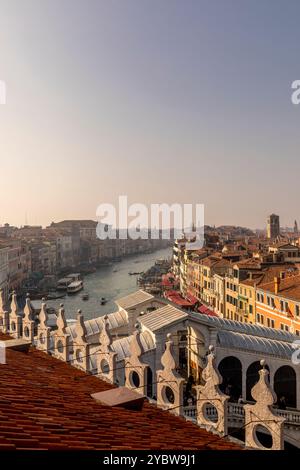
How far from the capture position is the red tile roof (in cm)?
272

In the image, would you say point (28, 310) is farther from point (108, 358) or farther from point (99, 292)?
point (99, 292)

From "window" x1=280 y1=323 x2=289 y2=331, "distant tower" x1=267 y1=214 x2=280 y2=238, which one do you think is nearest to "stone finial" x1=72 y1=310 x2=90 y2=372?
"window" x1=280 y1=323 x2=289 y2=331

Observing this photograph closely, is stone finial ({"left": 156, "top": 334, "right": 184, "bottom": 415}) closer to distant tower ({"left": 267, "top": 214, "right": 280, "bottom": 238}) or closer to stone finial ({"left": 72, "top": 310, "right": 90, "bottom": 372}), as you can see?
stone finial ({"left": 72, "top": 310, "right": 90, "bottom": 372})

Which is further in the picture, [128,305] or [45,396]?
[128,305]

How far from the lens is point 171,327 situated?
11570mm

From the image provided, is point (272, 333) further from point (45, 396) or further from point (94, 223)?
point (94, 223)

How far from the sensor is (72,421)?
3.23 meters

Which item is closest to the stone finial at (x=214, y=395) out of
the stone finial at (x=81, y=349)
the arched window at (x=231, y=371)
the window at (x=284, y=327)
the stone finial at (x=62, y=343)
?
the stone finial at (x=81, y=349)

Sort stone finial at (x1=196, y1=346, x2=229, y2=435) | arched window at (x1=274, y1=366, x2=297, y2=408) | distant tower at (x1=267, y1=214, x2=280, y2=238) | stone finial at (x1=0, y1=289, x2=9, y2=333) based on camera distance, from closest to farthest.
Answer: stone finial at (x1=196, y1=346, x2=229, y2=435), stone finial at (x1=0, y1=289, x2=9, y2=333), arched window at (x1=274, y1=366, x2=297, y2=408), distant tower at (x1=267, y1=214, x2=280, y2=238)

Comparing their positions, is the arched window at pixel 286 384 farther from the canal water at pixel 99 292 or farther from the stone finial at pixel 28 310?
the canal water at pixel 99 292

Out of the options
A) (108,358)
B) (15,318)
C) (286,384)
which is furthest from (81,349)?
(286,384)

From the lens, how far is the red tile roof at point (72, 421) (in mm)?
2723

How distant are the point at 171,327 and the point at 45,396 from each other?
7.88 meters

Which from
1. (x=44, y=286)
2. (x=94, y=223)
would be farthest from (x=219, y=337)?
(x=94, y=223)
